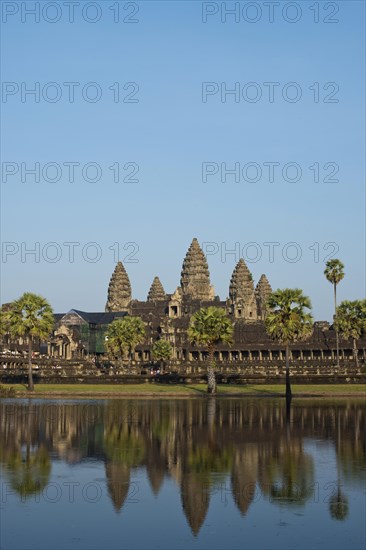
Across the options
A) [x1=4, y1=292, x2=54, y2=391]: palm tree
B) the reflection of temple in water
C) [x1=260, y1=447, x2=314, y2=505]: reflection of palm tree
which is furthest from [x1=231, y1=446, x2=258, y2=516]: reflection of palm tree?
[x1=4, y1=292, x2=54, y2=391]: palm tree

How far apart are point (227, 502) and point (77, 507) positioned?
4.99 meters

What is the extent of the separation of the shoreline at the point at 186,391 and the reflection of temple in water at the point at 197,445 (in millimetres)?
14565

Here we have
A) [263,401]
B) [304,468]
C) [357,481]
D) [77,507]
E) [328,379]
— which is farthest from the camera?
[328,379]

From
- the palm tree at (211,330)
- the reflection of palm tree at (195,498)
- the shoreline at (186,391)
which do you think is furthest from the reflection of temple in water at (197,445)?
the palm tree at (211,330)

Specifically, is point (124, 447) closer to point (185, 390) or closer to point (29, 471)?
point (29, 471)

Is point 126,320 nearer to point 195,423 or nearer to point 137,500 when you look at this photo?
point 195,423

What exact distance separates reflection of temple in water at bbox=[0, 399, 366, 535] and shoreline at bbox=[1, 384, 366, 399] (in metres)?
14.6

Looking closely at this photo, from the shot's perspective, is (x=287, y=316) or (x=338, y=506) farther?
(x=287, y=316)

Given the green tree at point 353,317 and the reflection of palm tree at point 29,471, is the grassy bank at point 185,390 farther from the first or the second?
the reflection of palm tree at point 29,471

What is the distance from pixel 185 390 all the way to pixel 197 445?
49.0m

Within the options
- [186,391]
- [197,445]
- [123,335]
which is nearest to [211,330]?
[186,391]

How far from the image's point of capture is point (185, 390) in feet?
305

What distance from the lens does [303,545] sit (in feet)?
76.0

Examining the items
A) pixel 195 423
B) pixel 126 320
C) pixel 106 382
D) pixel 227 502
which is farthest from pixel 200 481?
pixel 126 320
